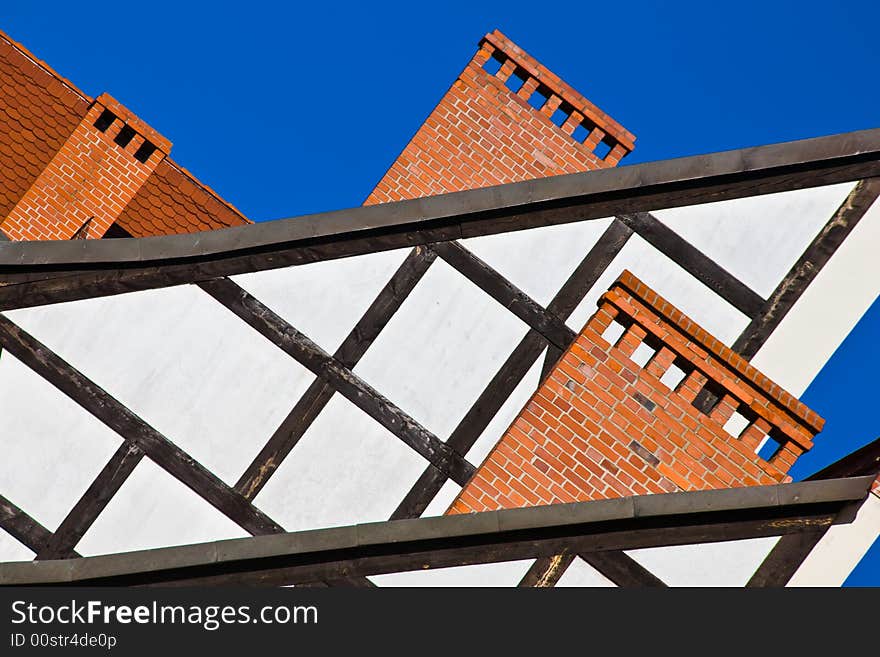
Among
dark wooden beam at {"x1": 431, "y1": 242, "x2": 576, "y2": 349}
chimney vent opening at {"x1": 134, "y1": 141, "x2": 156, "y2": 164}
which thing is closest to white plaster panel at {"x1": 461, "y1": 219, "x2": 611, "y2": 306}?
dark wooden beam at {"x1": 431, "y1": 242, "x2": 576, "y2": 349}

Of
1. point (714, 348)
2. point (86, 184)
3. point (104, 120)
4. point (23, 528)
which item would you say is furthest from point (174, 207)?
point (714, 348)

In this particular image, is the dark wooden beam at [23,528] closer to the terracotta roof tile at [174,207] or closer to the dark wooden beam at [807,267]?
the dark wooden beam at [807,267]

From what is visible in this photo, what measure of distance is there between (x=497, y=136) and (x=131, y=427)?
644cm

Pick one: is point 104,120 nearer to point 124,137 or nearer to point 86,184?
point 124,137

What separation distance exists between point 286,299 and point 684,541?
3.52m

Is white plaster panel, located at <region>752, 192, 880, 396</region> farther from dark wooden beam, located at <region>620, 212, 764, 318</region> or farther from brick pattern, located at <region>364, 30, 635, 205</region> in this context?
brick pattern, located at <region>364, 30, 635, 205</region>

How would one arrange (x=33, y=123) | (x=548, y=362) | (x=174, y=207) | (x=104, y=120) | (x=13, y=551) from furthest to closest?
(x=174, y=207), (x=33, y=123), (x=104, y=120), (x=548, y=362), (x=13, y=551)

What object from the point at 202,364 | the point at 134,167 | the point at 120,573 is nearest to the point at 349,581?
the point at 120,573

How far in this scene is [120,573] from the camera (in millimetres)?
8203

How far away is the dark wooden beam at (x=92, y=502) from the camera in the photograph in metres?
8.90

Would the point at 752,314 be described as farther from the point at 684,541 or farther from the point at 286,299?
the point at 286,299

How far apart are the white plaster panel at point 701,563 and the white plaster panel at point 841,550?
0.96 feet

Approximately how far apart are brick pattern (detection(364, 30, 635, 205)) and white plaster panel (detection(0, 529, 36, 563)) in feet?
19.1

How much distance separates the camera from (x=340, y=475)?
9.03 m
